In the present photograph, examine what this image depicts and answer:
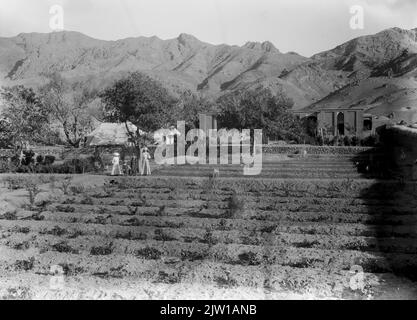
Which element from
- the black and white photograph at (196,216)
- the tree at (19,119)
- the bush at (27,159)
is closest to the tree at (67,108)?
the black and white photograph at (196,216)

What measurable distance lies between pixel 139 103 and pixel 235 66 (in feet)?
391

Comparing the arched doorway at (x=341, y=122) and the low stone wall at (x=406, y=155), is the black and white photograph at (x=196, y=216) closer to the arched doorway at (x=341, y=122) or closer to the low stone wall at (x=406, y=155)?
the low stone wall at (x=406, y=155)

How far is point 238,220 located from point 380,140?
2609 cm

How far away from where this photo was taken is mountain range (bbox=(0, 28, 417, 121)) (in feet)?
245

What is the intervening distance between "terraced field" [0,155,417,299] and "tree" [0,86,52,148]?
9968mm

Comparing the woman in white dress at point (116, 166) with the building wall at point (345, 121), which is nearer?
the woman in white dress at point (116, 166)

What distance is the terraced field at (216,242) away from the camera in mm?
6609

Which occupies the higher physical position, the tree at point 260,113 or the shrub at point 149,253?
the tree at point 260,113

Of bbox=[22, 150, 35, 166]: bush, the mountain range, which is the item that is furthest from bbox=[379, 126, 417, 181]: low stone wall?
the mountain range

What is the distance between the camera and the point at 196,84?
123 m

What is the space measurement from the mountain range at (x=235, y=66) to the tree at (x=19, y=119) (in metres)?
38.7

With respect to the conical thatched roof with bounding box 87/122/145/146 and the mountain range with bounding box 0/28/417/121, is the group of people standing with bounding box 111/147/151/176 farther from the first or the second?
the mountain range with bounding box 0/28/417/121

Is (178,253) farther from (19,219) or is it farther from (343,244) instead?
(19,219)

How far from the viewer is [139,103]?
2402 centimetres
